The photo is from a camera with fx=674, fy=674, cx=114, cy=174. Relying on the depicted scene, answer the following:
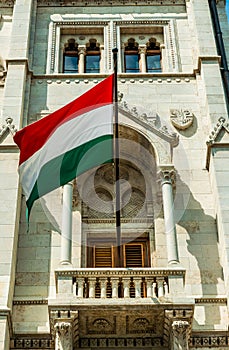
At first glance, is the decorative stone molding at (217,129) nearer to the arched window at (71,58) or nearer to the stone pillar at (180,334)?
the stone pillar at (180,334)

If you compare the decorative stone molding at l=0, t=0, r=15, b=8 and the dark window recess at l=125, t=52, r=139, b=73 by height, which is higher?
the decorative stone molding at l=0, t=0, r=15, b=8

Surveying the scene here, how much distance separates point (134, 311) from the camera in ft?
49.2

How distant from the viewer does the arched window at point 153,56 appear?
23.2 meters

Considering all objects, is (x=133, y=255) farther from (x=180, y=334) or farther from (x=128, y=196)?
(x=180, y=334)

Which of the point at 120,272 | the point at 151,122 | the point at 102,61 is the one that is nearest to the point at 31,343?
the point at 120,272

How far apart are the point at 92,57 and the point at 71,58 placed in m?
0.74

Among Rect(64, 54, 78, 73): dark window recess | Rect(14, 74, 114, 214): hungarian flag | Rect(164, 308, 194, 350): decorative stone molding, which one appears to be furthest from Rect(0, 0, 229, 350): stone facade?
Rect(14, 74, 114, 214): hungarian flag

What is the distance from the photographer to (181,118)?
2044 centimetres

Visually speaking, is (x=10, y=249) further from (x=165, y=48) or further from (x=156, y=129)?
(x=165, y=48)

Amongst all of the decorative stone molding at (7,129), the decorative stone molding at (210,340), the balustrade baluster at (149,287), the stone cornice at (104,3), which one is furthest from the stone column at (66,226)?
the stone cornice at (104,3)

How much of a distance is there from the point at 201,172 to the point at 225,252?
335 centimetres

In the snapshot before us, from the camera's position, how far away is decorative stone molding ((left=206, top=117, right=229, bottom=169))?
61.4 ft

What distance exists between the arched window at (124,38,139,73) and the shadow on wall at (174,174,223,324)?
5.69m

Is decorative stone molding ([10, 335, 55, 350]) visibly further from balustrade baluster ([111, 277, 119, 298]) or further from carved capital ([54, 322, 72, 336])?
balustrade baluster ([111, 277, 119, 298])
